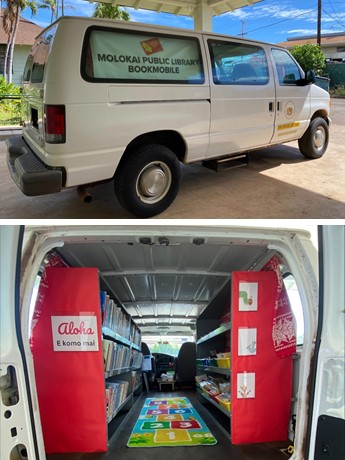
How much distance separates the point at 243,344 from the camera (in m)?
3.67

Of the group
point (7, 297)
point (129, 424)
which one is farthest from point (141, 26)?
point (129, 424)

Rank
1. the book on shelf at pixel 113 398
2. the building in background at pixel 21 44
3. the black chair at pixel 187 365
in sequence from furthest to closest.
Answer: the building in background at pixel 21 44
the black chair at pixel 187 365
the book on shelf at pixel 113 398

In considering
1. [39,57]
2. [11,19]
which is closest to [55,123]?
[39,57]

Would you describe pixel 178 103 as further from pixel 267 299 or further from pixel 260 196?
pixel 267 299

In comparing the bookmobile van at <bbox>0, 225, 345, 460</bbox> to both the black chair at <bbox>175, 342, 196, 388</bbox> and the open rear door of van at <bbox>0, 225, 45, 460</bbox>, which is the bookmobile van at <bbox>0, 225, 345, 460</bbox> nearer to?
the open rear door of van at <bbox>0, 225, 45, 460</bbox>

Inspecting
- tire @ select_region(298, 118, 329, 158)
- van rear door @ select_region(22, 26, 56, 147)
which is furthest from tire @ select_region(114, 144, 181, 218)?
tire @ select_region(298, 118, 329, 158)

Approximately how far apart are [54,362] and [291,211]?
10.6 ft

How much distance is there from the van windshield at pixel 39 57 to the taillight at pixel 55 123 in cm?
51

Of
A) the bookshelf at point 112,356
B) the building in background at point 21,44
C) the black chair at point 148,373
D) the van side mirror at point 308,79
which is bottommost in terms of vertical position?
the black chair at point 148,373

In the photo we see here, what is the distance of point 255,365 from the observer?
3.67 metres

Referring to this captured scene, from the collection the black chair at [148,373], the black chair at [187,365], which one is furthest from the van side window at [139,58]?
the black chair at [148,373]

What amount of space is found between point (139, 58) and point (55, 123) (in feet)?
3.88

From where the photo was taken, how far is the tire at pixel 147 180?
4352mm

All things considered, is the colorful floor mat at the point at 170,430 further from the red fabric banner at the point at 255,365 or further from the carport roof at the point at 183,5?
the carport roof at the point at 183,5
